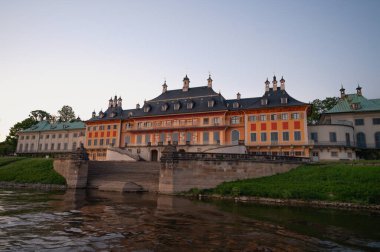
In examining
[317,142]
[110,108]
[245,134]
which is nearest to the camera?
[317,142]

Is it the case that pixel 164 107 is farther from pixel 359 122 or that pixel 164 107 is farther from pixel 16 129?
pixel 16 129

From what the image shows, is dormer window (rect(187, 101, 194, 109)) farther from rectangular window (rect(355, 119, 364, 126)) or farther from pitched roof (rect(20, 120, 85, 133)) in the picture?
pitched roof (rect(20, 120, 85, 133))

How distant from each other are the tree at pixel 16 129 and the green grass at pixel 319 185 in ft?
239

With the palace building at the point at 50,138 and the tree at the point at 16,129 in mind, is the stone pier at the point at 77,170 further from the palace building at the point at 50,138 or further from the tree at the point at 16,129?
the tree at the point at 16,129

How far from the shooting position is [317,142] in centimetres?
4047

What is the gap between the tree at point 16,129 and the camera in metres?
77.8

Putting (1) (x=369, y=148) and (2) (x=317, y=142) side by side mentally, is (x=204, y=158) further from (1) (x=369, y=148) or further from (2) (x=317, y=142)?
(1) (x=369, y=148)

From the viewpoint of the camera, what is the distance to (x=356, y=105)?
44.1m

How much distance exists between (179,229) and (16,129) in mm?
84446

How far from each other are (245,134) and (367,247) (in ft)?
108

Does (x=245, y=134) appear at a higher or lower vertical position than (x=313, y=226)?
higher

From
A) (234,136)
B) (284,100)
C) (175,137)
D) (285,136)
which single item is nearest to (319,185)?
(285,136)

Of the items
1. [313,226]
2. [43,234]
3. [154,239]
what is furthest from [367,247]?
[43,234]

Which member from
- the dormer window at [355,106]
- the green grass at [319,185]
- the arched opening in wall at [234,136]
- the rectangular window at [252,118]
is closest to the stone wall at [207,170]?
the green grass at [319,185]
